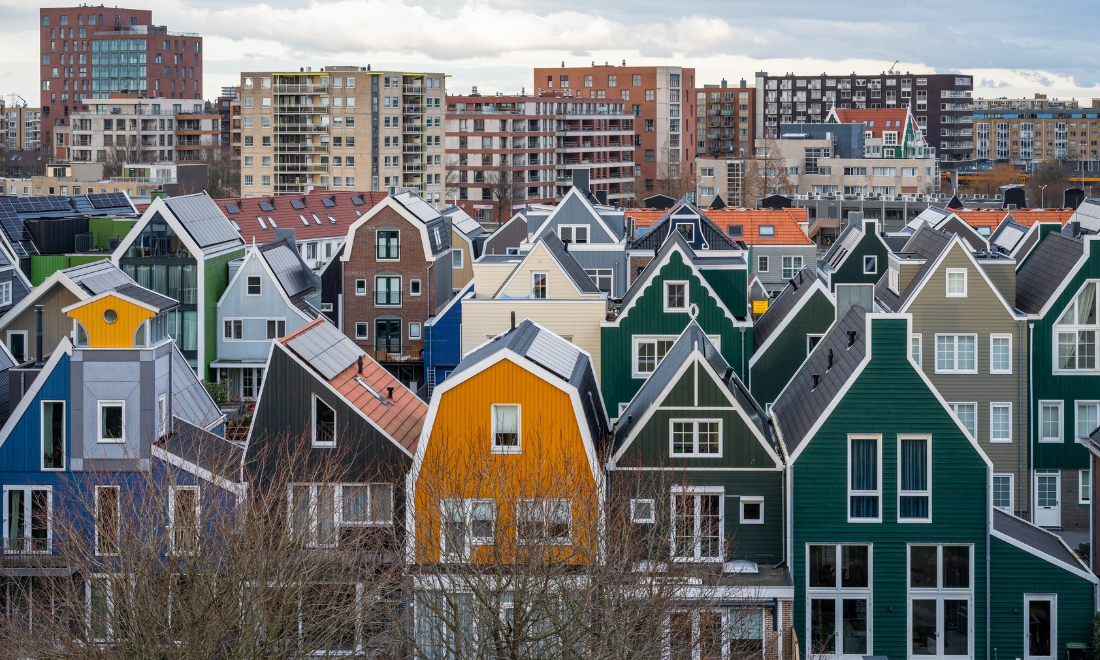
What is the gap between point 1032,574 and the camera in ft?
118

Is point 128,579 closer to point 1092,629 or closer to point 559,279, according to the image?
point 1092,629

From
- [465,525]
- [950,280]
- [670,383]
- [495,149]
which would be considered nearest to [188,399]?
[465,525]

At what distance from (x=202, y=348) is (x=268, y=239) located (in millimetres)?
30495

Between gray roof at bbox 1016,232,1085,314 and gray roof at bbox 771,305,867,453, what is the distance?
12742 millimetres

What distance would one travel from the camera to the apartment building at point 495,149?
190 metres

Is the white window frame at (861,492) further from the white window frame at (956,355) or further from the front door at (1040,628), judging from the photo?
the white window frame at (956,355)

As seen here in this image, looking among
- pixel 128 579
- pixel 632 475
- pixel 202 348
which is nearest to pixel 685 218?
pixel 202 348

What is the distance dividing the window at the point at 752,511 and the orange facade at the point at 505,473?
164 inches

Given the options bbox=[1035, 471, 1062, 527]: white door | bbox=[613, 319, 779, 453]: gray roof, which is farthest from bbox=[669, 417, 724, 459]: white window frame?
bbox=[1035, 471, 1062, 527]: white door

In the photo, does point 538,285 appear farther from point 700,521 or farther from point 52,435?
point 52,435

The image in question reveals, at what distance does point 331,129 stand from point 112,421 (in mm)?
140731

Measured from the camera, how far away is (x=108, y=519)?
3481cm

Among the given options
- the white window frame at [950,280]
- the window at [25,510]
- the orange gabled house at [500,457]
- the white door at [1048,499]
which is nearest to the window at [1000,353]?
the white window frame at [950,280]

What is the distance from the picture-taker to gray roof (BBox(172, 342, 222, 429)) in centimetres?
4138
